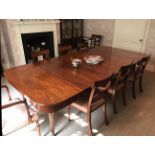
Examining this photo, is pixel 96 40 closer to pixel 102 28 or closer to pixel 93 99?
pixel 102 28

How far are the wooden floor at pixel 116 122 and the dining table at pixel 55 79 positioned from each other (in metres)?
0.31

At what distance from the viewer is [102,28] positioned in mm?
4699

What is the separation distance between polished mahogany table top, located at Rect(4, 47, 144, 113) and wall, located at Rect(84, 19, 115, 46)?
2.24m

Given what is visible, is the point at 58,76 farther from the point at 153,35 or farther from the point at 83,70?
the point at 153,35

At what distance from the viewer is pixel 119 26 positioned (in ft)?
13.7

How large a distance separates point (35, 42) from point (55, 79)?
256cm

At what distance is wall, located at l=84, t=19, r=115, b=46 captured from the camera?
4.45 m

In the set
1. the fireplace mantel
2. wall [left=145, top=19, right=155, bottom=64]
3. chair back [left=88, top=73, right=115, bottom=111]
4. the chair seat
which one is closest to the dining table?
chair back [left=88, top=73, right=115, bottom=111]

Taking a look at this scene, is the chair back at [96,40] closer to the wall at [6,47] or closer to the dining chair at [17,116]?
the wall at [6,47]

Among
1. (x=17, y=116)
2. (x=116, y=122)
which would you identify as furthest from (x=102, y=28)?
(x=17, y=116)

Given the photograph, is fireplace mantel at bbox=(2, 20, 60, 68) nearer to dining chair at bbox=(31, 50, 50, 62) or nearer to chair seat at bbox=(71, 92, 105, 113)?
dining chair at bbox=(31, 50, 50, 62)

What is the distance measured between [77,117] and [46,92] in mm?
897

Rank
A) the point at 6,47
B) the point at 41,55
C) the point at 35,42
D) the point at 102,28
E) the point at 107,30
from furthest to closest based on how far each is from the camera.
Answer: the point at 102,28 < the point at 107,30 < the point at 35,42 < the point at 6,47 < the point at 41,55
